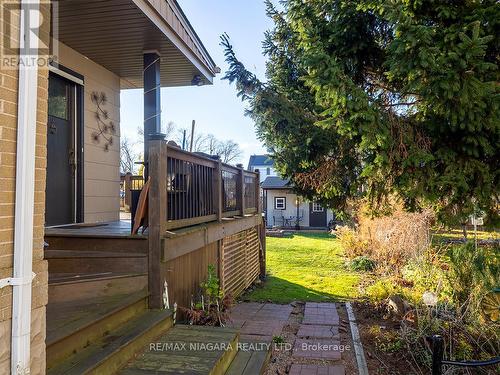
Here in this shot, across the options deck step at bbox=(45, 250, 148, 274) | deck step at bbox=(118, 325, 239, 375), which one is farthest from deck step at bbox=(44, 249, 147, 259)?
deck step at bbox=(118, 325, 239, 375)

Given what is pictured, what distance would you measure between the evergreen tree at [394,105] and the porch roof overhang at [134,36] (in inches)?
26.2

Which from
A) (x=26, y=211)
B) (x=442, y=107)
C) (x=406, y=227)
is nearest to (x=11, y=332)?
(x=26, y=211)

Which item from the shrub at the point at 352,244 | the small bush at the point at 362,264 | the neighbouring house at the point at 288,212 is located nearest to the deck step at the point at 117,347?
the small bush at the point at 362,264

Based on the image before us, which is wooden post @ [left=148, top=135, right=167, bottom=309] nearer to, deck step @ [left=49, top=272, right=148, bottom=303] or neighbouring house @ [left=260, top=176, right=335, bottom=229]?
deck step @ [left=49, top=272, right=148, bottom=303]

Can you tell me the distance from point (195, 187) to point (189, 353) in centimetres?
220

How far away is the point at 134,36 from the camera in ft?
16.5

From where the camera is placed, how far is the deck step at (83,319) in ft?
8.32

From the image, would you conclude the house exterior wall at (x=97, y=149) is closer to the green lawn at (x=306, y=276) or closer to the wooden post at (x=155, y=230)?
the wooden post at (x=155, y=230)

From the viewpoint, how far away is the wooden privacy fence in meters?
6.57

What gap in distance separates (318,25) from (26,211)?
17.5ft

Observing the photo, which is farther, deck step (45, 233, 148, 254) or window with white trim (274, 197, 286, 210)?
window with white trim (274, 197, 286, 210)

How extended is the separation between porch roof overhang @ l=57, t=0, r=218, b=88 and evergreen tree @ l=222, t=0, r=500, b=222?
26.2 inches

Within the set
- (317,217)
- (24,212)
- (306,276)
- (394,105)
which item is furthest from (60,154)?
(317,217)

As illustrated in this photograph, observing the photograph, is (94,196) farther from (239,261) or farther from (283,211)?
(283,211)
